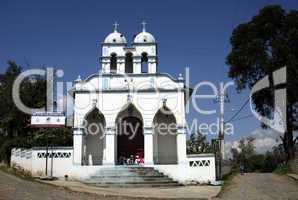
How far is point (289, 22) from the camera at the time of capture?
26.2 meters

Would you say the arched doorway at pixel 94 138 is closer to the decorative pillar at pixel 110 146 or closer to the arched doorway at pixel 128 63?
the decorative pillar at pixel 110 146

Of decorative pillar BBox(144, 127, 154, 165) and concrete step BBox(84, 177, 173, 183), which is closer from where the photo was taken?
concrete step BBox(84, 177, 173, 183)

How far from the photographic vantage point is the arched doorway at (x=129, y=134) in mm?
24203

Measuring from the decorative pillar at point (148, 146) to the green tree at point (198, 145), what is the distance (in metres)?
3.56

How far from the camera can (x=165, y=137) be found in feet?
79.3

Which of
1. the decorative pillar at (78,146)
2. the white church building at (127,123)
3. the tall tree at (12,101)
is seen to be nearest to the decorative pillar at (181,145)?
the white church building at (127,123)

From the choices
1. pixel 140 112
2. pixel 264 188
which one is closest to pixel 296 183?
pixel 264 188

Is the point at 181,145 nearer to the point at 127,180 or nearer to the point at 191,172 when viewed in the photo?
the point at 191,172

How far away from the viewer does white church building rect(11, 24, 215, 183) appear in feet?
72.3

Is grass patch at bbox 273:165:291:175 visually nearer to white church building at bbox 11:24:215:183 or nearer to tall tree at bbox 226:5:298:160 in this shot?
tall tree at bbox 226:5:298:160

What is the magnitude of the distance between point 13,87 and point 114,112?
9207 millimetres

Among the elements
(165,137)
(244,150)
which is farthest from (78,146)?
(244,150)

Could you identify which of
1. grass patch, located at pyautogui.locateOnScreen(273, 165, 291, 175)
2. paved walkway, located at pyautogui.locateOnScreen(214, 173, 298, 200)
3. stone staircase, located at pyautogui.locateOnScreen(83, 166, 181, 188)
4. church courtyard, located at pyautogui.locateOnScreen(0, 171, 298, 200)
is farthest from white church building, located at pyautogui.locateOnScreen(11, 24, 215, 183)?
grass patch, located at pyautogui.locateOnScreen(273, 165, 291, 175)

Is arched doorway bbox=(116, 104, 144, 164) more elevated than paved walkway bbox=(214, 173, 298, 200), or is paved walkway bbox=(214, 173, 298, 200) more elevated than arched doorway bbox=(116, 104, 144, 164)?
arched doorway bbox=(116, 104, 144, 164)
